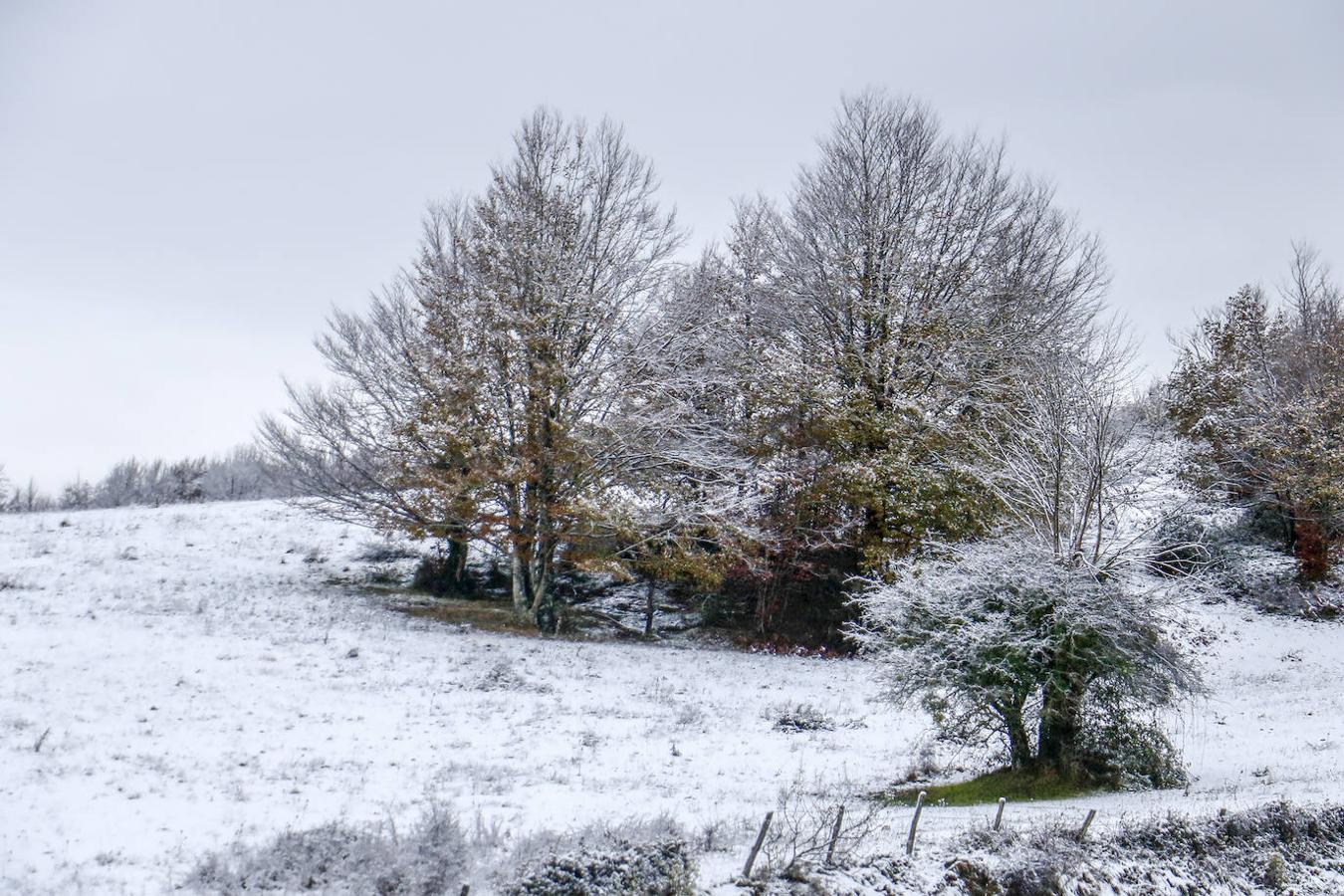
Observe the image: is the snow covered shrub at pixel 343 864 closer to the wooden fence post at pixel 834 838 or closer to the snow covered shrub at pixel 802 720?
the wooden fence post at pixel 834 838

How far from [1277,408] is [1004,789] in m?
21.8

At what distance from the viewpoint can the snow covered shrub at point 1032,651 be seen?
10.6 metres

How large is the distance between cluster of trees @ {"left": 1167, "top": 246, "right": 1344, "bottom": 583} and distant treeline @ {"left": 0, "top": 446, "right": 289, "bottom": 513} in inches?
1159

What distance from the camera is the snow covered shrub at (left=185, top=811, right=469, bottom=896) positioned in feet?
20.5

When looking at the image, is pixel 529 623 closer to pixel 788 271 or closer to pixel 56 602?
pixel 56 602

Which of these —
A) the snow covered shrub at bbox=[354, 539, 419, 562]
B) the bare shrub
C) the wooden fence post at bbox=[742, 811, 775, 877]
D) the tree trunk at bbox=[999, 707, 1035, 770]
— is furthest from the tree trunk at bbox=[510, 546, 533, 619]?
the wooden fence post at bbox=[742, 811, 775, 877]

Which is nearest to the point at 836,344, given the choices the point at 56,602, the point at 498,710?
the point at 498,710

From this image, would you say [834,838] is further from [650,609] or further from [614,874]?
[650,609]

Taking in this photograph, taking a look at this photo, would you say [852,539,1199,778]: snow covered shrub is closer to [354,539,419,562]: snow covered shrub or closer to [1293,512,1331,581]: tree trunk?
[354,539,419,562]: snow covered shrub

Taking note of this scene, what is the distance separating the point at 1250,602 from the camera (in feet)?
86.9

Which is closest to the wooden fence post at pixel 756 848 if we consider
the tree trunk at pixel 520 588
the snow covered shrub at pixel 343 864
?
the snow covered shrub at pixel 343 864

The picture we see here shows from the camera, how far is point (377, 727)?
36.9ft

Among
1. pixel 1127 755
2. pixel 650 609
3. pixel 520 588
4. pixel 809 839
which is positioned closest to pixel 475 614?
pixel 520 588

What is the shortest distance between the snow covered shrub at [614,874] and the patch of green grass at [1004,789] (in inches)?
184
